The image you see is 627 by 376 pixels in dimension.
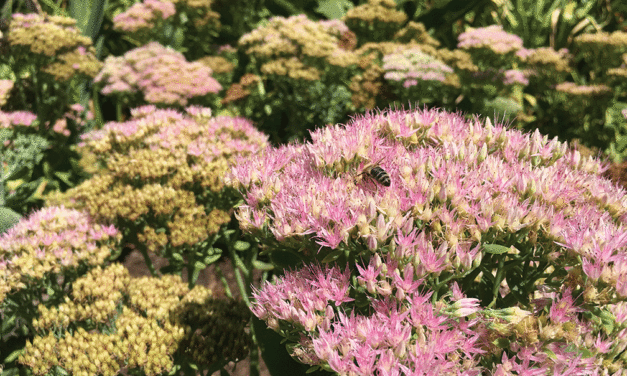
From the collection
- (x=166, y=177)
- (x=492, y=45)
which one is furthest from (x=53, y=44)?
(x=492, y=45)

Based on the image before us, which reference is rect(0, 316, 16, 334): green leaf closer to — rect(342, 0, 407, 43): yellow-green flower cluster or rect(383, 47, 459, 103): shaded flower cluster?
rect(383, 47, 459, 103): shaded flower cluster

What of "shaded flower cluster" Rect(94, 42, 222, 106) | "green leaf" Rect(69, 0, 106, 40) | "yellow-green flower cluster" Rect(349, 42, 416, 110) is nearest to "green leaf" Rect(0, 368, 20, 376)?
"shaded flower cluster" Rect(94, 42, 222, 106)

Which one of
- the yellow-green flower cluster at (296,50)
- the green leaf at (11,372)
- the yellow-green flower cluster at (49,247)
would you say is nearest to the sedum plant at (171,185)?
the yellow-green flower cluster at (49,247)

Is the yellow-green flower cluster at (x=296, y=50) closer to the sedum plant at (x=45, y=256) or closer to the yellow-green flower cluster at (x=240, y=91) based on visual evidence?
the yellow-green flower cluster at (x=240, y=91)

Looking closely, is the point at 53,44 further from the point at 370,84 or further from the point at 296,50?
the point at 370,84

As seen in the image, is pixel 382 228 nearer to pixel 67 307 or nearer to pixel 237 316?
pixel 237 316

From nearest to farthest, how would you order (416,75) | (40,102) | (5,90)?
(5,90) < (416,75) < (40,102)
